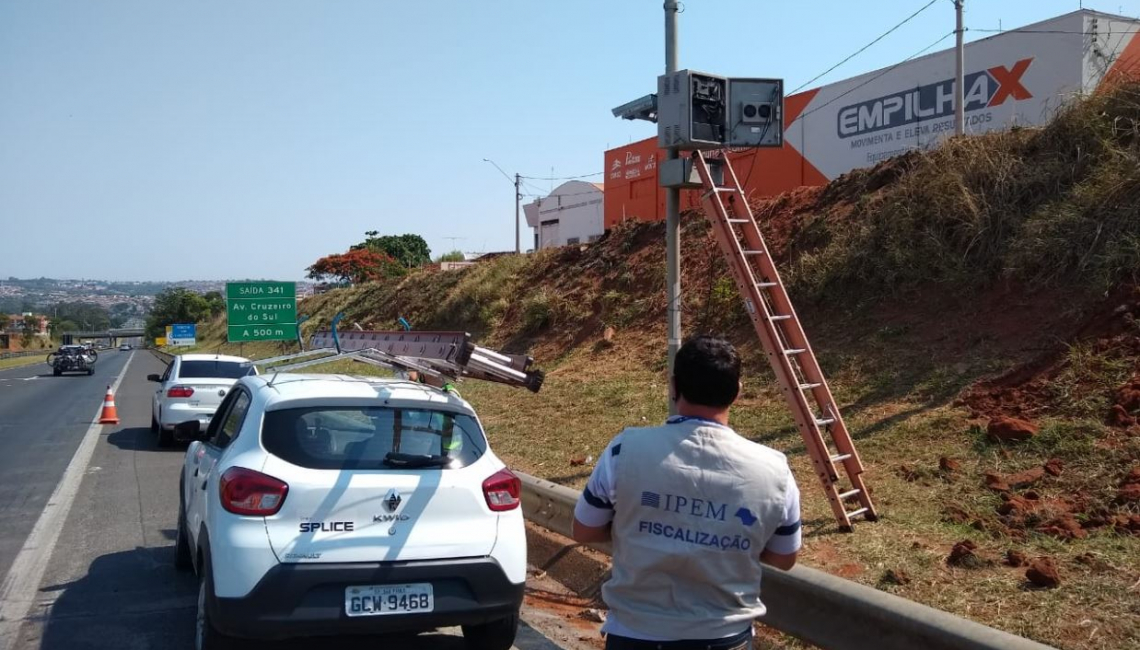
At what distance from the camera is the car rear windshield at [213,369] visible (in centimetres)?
1588

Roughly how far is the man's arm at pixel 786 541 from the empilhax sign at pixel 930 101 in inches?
652

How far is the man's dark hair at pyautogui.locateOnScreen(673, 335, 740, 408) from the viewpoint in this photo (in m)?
2.92

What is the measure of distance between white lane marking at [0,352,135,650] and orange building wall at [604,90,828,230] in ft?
41.9

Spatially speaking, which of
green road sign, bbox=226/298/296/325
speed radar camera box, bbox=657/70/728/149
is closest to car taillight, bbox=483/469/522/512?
speed radar camera box, bbox=657/70/728/149

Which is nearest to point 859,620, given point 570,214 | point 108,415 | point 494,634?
point 494,634

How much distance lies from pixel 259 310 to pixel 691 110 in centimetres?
1739

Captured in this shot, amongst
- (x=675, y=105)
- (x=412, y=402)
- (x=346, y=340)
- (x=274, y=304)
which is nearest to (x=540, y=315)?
(x=274, y=304)

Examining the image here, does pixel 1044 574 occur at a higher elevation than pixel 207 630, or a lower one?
higher

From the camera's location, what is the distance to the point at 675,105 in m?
7.64

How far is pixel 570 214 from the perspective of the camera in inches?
1500

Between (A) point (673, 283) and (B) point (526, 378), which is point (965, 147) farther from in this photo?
(B) point (526, 378)

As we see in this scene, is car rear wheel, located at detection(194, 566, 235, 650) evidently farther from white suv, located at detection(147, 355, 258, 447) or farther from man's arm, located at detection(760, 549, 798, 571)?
white suv, located at detection(147, 355, 258, 447)

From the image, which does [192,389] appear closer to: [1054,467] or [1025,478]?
[1025,478]

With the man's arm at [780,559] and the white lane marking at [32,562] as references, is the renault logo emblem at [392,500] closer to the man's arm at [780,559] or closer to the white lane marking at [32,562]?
the man's arm at [780,559]
